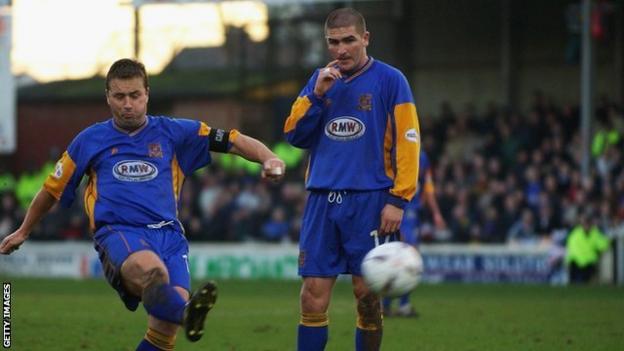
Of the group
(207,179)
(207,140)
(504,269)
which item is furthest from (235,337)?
(207,179)

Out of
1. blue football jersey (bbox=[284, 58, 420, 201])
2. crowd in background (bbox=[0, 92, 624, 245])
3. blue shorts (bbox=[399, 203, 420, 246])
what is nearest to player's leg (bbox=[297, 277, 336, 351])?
blue football jersey (bbox=[284, 58, 420, 201])

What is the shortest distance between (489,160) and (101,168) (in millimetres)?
19531

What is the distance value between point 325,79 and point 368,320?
159cm

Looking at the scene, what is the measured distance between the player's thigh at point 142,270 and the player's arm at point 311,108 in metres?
1.36

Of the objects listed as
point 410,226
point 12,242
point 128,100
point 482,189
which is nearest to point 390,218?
point 128,100

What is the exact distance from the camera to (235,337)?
12.6 metres

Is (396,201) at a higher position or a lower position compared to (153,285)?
higher

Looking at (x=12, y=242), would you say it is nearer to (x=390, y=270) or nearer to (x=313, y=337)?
(x=313, y=337)

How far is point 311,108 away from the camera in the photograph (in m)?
8.36

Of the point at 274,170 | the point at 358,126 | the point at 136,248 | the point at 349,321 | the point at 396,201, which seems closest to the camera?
the point at 274,170

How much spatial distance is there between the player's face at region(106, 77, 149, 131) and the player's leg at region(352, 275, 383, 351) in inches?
69.4

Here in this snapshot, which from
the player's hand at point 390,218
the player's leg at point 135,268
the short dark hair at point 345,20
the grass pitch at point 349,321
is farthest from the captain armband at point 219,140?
the grass pitch at point 349,321

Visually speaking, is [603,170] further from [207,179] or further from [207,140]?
[207,140]

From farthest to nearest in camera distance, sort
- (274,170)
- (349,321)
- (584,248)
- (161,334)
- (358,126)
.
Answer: (584,248), (349,321), (358,126), (161,334), (274,170)
